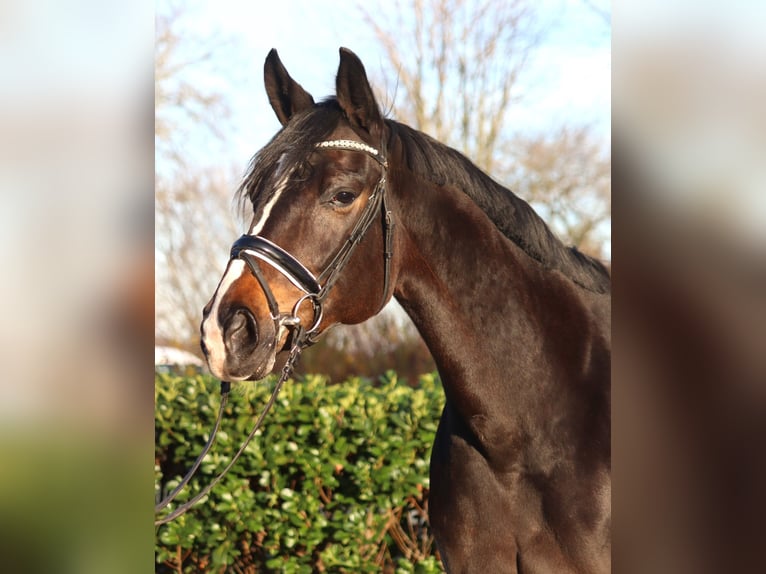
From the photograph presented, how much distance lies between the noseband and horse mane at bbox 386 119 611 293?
125 millimetres

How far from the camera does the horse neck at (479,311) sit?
215cm

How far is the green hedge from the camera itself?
423cm

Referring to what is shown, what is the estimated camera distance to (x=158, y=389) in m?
4.71

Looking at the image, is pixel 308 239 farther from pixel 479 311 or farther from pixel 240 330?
pixel 479 311

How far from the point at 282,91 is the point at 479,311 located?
2.91ft

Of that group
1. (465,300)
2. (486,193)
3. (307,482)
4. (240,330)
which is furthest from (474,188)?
Answer: (307,482)

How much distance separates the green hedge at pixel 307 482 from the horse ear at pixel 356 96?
7.90ft

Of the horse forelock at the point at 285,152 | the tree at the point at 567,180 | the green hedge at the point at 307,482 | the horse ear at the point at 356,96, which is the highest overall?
the tree at the point at 567,180

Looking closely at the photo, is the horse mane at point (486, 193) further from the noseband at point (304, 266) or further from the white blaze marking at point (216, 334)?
the white blaze marking at point (216, 334)

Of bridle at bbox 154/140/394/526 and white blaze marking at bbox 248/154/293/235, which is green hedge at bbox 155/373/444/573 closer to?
bridle at bbox 154/140/394/526

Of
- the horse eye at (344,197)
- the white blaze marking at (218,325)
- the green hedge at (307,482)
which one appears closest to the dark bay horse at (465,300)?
the horse eye at (344,197)

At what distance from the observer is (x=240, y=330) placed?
1879 mm
